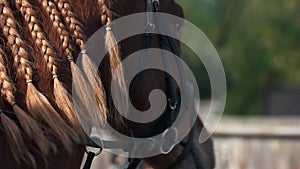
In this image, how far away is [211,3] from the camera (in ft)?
72.9

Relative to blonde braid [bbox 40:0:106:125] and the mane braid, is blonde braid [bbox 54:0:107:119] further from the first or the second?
the mane braid

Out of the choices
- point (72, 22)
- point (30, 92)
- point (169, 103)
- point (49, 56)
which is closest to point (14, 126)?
point (30, 92)

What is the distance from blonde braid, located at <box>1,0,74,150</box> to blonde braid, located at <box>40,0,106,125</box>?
0.30ft

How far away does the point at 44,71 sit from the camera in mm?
1887

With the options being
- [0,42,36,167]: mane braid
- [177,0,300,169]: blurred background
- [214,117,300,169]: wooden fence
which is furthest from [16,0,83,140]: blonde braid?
[177,0,300,169]: blurred background

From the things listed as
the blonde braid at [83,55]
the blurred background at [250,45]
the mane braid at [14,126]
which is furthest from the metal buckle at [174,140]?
the blurred background at [250,45]

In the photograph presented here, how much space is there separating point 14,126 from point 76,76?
0.25 m

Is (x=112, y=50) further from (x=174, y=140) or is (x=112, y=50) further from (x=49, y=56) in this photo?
(x=174, y=140)

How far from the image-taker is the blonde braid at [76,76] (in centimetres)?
191

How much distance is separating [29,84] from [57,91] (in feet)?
0.28

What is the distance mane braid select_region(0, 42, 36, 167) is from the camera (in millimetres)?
1763

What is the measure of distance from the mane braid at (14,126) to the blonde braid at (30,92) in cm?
4

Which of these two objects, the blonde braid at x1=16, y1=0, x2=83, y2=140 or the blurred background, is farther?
the blurred background

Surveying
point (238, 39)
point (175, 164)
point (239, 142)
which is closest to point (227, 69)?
point (238, 39)
